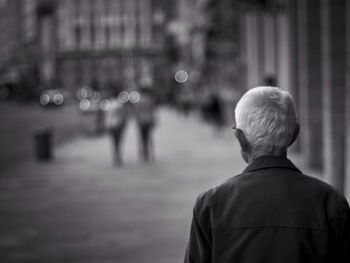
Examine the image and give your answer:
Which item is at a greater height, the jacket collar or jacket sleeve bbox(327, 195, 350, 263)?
the jacket collar

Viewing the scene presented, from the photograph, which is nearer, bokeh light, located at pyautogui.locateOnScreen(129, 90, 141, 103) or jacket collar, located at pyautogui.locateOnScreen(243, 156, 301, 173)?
jacket collar, located at pyautogui.locateOnScreen(243, 156, 301, 173)

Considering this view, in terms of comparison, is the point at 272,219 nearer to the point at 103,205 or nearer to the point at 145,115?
the point at 103,205

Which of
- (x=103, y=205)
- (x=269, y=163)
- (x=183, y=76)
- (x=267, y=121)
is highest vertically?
(x=267, y=121)

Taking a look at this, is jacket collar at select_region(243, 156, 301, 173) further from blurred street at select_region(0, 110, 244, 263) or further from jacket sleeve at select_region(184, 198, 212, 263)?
blurred street at select_region(0, 110, 244, 263)

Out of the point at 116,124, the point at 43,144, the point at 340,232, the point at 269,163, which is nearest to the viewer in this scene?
the point at 340,232

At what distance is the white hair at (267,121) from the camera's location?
9.52 feet

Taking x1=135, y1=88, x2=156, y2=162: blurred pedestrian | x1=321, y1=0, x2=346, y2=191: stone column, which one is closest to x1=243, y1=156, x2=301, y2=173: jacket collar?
x1=321, y1=0, x2=346, y2=191: stone column

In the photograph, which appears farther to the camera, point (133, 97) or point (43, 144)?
point (133, 97)

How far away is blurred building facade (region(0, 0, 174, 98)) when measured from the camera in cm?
14925

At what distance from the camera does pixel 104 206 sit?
12570mm

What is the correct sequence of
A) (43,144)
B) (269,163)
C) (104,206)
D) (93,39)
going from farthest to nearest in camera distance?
(93,39), (43,144), (104,206), (269,163)

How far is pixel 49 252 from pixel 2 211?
3.75m

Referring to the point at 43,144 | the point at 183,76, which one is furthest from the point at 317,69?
the point at 183,76

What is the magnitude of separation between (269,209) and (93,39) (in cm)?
15242
